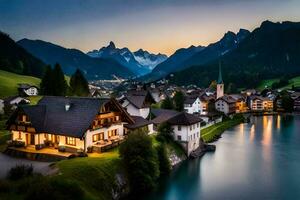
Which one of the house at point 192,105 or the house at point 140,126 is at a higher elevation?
the house at point 192,105

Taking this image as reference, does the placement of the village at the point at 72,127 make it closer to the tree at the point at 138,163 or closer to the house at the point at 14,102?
the tree at the point at 138,163

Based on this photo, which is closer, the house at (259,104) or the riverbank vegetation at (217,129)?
the riverbank vegetation at (217,129)

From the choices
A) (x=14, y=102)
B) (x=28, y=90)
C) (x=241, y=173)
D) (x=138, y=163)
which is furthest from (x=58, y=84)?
(x=241, y=173)

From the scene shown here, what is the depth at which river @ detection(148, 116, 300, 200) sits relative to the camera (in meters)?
37.4

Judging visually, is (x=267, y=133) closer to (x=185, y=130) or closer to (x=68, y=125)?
(x=185, y=130)

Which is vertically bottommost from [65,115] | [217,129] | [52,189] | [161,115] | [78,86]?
[52,189]

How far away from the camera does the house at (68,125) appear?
40062 mm

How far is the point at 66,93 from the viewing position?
8031 centimetres

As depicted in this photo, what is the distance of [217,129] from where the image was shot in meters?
80.4

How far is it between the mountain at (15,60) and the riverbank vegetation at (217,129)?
92.4 m

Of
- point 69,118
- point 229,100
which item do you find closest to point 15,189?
point 69,118

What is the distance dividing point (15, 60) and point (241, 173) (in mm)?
140174

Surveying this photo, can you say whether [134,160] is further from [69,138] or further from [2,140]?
[2,140]

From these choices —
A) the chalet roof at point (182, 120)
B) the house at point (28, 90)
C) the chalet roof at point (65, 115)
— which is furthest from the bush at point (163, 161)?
the house at point (28, 90)
